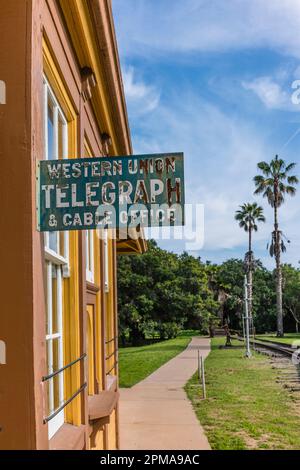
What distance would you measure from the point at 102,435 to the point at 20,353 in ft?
13.5

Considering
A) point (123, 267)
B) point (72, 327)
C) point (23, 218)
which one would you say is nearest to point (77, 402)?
point (72, 327)

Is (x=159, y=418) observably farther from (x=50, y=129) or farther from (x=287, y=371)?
(x=287, y=371)

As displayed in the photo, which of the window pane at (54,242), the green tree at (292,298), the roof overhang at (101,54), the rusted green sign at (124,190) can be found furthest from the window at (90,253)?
the green tree at (292,298)

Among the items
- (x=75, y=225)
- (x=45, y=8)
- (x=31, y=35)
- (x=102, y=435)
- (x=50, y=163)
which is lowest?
(x=102, y=435)

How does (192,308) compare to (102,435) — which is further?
(192,308)

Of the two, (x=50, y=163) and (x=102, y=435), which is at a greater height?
(x=50, y=163)

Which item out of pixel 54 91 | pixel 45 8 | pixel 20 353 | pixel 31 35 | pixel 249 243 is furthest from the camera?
pixel 249 243

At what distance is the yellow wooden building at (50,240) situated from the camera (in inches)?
98.1

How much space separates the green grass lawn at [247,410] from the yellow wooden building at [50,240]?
13.5 ft

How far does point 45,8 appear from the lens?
10.4 feet

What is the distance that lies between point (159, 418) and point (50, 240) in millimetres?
8966

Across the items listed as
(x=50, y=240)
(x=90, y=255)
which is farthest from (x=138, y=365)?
(x=50, y=240)

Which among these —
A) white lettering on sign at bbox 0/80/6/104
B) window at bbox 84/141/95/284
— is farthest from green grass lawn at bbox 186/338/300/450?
white lettering on sign at bbox 0/80/6/104

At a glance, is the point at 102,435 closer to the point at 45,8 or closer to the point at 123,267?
the point at 45,8
